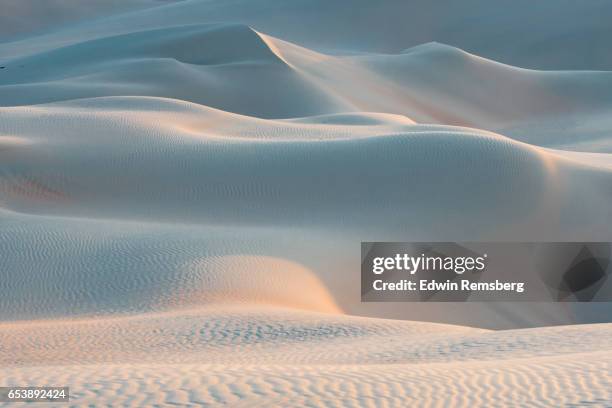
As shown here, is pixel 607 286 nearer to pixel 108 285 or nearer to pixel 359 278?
pixel 359 278

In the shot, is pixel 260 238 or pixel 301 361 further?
pixel 260 238

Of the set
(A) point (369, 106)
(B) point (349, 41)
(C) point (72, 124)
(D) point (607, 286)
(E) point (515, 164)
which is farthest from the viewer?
(B) point (349, 41)

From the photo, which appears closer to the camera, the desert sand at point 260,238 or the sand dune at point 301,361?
the sand dune at point 301,361

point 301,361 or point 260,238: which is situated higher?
point 260,238

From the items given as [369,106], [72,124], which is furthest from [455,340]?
[369,106]

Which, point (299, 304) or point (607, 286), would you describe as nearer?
point (299, 304)

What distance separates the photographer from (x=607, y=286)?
1025 centimetres

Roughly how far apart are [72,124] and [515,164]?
5.81 meters

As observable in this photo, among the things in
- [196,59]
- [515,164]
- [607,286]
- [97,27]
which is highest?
[97,27]

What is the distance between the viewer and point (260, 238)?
9039 mm

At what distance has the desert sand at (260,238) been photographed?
14.2 ft

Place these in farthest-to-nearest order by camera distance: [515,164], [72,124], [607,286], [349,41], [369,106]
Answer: [349,41] → [369,106] → [72,124] → [515,164] → [607,286]

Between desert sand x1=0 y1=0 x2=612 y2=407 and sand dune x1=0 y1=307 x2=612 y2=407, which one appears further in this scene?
desert sand x1=0 y1=0 x2=612 y2=407

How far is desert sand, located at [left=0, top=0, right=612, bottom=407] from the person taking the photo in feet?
14.2
